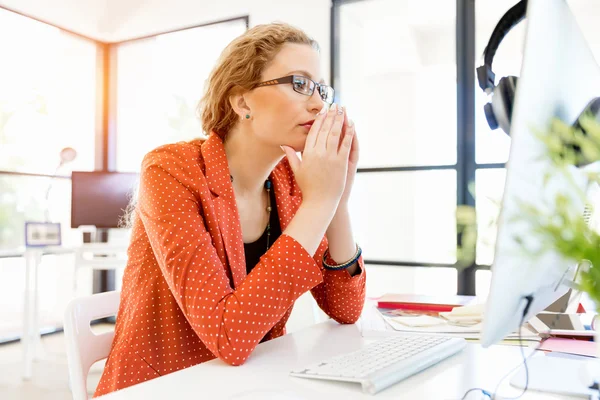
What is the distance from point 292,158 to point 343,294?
1.01ft

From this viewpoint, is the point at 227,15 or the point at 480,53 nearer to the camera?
Answer: the point at 480,53

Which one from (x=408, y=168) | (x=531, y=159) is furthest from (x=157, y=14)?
(x=531, y=159)

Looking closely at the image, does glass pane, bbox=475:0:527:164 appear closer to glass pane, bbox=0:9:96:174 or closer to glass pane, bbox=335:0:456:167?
glass pane, bbox=335:0:456:167

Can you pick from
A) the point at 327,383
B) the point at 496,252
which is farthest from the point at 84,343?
the point at 496,252

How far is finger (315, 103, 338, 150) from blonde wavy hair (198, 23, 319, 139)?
8.6 inches

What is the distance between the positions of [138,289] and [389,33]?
3054 millimetres

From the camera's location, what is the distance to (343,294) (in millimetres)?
1154

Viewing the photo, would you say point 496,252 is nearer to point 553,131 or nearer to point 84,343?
point 553,131

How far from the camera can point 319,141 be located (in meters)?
1.10

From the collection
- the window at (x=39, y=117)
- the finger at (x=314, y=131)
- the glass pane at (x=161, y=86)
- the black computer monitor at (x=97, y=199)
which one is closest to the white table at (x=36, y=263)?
the black computer monitor at (x=97, y=199)

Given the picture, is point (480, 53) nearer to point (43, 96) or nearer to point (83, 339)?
point (83, 339)

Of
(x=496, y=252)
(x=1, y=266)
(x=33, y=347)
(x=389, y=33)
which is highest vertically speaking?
(x=389, y=33)

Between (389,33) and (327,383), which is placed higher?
(389,33)

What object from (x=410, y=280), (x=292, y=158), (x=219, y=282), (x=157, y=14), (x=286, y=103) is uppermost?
(x=157, y=14)
